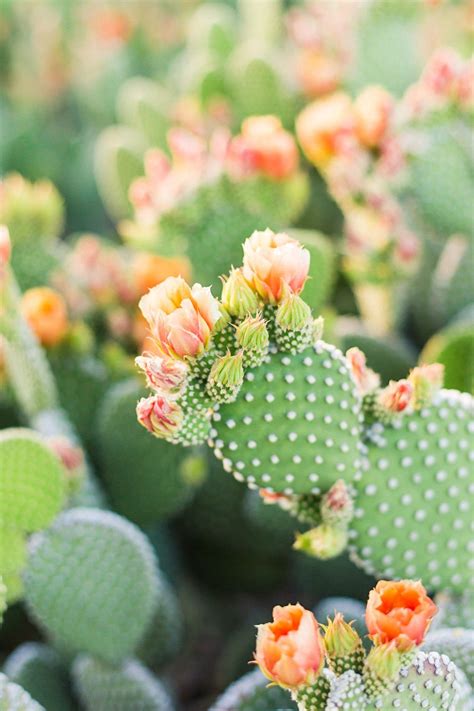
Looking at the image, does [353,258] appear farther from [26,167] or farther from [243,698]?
Result: [26,167]

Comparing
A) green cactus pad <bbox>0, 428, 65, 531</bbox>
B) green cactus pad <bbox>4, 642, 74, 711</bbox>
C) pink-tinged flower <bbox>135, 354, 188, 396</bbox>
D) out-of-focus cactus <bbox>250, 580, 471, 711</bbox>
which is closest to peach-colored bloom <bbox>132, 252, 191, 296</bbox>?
green cactus pad <bbox>0, 428, 65, 531</bbox>

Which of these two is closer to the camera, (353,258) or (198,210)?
(198,210)

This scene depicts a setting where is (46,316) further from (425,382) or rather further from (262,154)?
(425,382)

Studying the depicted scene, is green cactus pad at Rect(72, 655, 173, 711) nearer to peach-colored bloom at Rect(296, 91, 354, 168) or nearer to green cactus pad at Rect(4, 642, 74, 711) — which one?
green cactus pad at Rect(4, 642, 74, 711)

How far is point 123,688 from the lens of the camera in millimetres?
1217

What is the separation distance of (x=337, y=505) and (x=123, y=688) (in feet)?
1.62

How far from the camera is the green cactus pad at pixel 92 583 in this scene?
3.78 feet

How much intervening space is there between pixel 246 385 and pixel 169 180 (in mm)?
706

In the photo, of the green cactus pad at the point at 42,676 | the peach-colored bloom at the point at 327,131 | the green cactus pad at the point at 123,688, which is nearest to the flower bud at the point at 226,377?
the green cactus pad at the point at 123,688

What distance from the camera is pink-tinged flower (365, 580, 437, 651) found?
77 centimetres

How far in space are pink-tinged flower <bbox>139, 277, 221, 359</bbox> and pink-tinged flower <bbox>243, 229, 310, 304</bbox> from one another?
2.1 inches

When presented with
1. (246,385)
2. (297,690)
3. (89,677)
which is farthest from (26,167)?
(297,690)

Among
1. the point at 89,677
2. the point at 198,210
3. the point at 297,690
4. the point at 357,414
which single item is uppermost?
the point at 198,210

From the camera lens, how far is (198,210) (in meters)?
1.48
